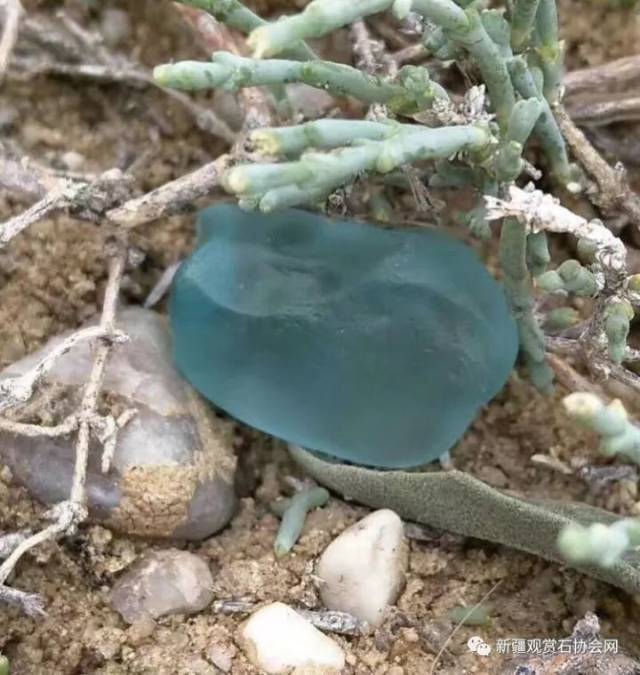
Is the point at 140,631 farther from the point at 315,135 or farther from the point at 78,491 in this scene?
the point at 315,135

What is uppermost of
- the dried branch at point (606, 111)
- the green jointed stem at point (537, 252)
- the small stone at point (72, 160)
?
the dried branch at point (606, 111)

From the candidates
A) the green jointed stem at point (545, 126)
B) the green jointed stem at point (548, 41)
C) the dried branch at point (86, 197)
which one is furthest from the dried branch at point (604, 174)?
the dried branch at point (86, 197)

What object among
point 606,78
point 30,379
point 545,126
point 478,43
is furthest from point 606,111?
point 30,379

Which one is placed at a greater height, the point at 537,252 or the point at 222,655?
the point at 537,252

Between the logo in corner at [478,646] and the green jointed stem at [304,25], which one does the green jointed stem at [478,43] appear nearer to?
the green jointed stem at [304,25]

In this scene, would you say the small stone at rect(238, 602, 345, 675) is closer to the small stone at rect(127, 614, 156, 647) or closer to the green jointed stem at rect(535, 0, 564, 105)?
the small stone at rect(127, 614, 156, 647)

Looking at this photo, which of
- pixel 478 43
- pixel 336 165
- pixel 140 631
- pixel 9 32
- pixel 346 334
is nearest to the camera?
pixel 336 165
